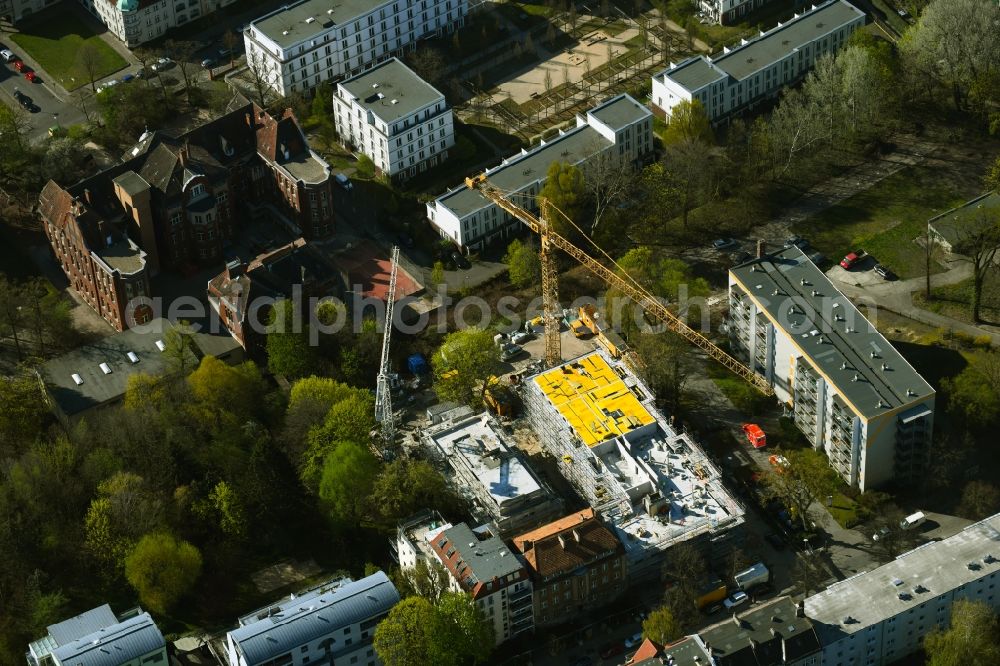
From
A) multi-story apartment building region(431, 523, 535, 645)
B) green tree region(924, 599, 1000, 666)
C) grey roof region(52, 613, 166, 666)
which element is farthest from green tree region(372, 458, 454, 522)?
green tree region(924, 599, 1000, 666)

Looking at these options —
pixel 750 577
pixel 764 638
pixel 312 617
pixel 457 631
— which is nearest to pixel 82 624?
pixel 312 617

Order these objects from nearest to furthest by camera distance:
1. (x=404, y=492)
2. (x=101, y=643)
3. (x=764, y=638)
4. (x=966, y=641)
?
(x=764, y=638) < (x=966, y=641) < (x=101, y=643) < (x=404, y=492)

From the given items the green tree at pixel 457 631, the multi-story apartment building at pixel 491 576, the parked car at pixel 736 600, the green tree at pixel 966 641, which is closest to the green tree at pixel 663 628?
the parked car at pixel 736 600

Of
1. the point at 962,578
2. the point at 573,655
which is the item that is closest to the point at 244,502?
the point at 573,655

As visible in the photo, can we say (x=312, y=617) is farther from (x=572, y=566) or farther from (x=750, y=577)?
(x=750, y=577)

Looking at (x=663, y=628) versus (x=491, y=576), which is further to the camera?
(x=491, y=576)

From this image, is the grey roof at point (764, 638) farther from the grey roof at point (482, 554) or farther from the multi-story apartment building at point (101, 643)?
the multi-story apartment building at point (101, 643)

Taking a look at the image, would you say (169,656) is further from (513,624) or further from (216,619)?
(513,624)

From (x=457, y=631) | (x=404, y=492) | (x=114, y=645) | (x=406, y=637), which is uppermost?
(x=404, y=492)
